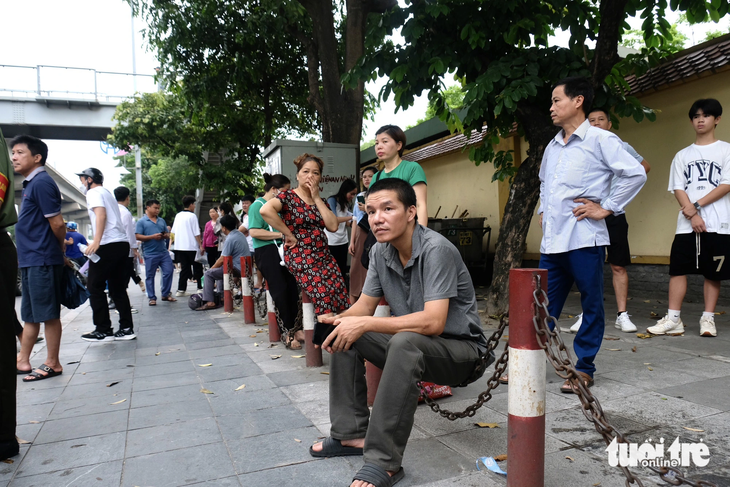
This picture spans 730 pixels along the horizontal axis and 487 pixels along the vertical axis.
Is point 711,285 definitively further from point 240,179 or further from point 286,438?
point 240,179

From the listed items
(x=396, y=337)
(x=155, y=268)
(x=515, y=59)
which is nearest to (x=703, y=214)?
(x=515, y=59)

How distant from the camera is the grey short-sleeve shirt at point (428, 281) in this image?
257 cm

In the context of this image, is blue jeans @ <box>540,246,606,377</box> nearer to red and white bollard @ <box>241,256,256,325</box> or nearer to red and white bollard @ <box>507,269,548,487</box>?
red and white bollard @ <box>507,269,548,487</box>

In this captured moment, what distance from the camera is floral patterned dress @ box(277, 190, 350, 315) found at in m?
4.81

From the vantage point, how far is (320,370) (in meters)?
4.70

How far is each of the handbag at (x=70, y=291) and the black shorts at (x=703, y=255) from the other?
5618 mm

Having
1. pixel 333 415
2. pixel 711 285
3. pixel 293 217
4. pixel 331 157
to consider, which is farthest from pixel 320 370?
pixel 331 157

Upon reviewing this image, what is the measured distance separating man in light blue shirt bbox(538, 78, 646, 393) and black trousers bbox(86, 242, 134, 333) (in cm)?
501

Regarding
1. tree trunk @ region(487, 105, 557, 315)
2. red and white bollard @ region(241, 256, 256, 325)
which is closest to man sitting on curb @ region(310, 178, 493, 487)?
tree trunk @ region(487, 105, 557, 315)

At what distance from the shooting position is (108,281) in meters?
6.38

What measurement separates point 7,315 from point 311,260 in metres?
2.40

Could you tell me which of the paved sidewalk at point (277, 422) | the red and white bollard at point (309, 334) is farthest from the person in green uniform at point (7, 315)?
the red and white bollard at point (309, 334)

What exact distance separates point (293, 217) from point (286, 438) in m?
2.28

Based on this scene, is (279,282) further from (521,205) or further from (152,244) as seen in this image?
(152,244)
